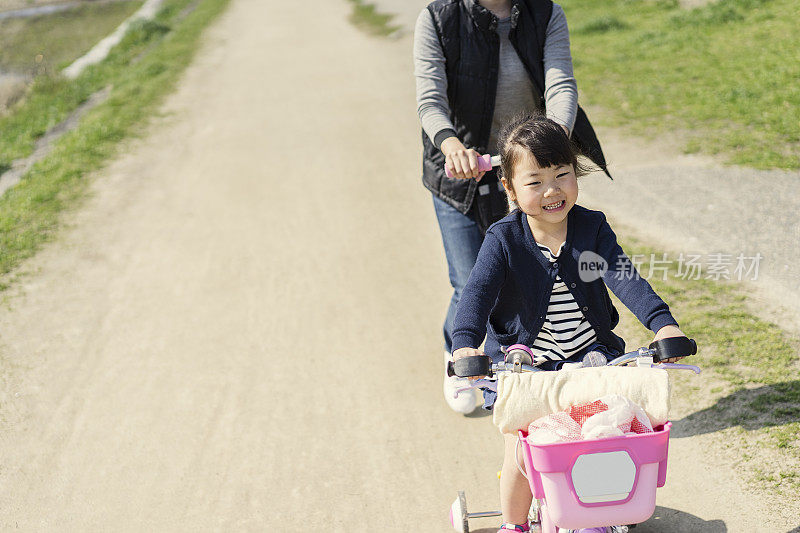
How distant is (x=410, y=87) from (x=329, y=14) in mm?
6181

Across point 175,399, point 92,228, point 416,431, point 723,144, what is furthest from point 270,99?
point 416,431

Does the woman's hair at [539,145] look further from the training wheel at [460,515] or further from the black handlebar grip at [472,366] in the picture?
the training wheel at [460,515]

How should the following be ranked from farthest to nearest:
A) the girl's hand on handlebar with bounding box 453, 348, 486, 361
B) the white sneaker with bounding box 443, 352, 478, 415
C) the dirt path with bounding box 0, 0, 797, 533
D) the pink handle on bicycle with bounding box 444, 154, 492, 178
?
the white sneaker with bounding box 443, 352, 478, 415, the dirt path with bounding box 0, 0, 797, 533, the pink handle on bicycle with bounding box 444, 154, 492, 178, the girl's hand on handlebar with bounding box 453, 348, 486, 361

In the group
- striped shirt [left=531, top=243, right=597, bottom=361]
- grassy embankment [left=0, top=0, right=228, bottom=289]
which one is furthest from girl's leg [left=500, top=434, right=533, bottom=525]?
grassy embankment [left=0, top=0, right=228, bottom=289]

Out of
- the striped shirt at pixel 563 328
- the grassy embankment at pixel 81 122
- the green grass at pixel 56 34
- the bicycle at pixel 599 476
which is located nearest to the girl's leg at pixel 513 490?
the striped shirt at pixel 563 328

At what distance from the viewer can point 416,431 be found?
3.95 m

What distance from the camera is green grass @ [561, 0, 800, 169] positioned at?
21.9ft

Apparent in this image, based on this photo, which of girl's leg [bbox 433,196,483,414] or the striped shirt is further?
girl's leg [bbox 433,196,483,414]

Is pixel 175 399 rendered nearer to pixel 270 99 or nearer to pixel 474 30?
pixel 474 30

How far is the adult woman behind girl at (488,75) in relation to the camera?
3.18 m

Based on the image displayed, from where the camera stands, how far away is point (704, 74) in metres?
8.20

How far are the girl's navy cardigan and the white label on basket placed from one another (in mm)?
627

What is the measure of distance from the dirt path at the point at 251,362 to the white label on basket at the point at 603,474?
1363 millimetres

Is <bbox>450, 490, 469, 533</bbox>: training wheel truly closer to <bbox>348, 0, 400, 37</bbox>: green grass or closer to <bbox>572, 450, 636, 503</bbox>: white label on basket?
<bbox>572, 450, 636, 503</bbox>: white label on basket
